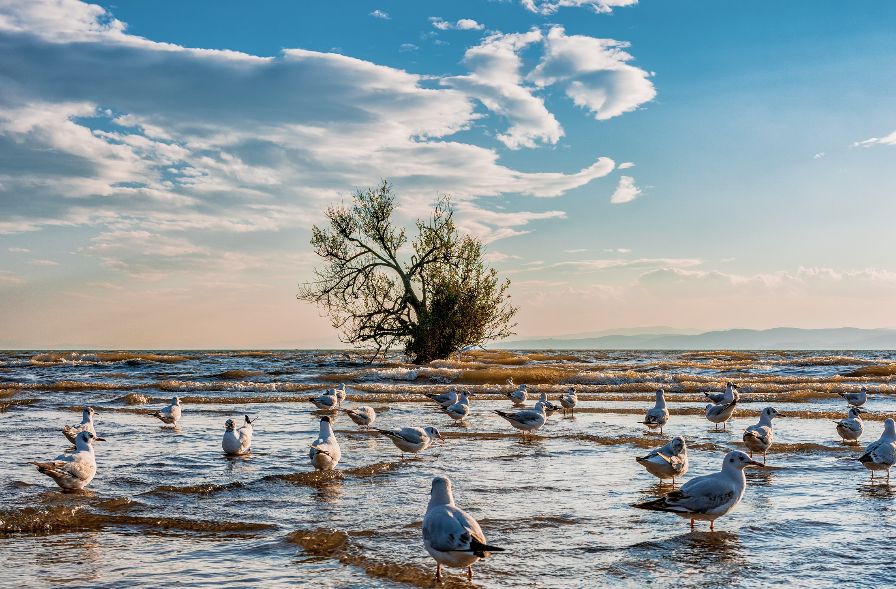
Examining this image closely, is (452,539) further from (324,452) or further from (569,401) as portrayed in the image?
(569,401)

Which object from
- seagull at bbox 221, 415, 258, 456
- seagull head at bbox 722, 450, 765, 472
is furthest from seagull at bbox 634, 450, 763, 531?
seagull at bbox 221, 415, 258, 456

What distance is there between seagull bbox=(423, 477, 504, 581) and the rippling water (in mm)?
270

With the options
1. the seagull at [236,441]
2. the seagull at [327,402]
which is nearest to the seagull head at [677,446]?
the seagull at [236,441]

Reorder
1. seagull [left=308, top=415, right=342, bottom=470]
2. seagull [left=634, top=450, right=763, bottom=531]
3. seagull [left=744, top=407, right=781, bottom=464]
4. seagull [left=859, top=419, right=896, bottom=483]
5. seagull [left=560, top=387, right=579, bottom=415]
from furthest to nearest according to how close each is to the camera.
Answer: seagull [left=560, top=387, right=579, bottom=415] → seagull [left=744, top=407, right=781, bottom=464] → seagull [left=308, top=415, right=342, bottom=470] → seagull [left=859, top=419, right=896, bottom=483] → seagull [left=634, top=450, right=763, bottom=531]

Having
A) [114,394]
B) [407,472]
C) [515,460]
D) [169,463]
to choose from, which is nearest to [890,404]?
[515,460]

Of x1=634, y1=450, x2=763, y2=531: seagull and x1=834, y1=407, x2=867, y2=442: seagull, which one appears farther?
x1=834, y1=407, x2=867, y2=442: seagull

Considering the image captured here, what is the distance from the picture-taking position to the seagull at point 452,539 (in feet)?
22.0

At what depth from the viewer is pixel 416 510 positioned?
975cm

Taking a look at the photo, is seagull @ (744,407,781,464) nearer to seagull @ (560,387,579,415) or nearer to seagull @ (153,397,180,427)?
seagull @ (560,387,579,415)

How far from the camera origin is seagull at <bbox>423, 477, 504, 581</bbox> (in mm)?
6691

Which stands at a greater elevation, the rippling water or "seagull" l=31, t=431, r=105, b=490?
"seagull" l=31, t=431, r=105, b=490

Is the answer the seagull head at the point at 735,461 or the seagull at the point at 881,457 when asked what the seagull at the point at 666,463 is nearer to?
the seagull head at the point at 735,461

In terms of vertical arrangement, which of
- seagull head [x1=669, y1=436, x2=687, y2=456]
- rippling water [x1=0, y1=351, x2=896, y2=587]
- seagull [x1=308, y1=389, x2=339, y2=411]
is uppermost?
seagull head [x1=669, y1=436, x2=687, y2=456]

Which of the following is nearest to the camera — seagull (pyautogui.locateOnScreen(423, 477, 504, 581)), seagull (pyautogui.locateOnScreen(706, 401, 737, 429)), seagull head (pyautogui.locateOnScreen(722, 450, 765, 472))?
seagull (pyautogui.locateOnScreen(423, 477, 504, 581))
